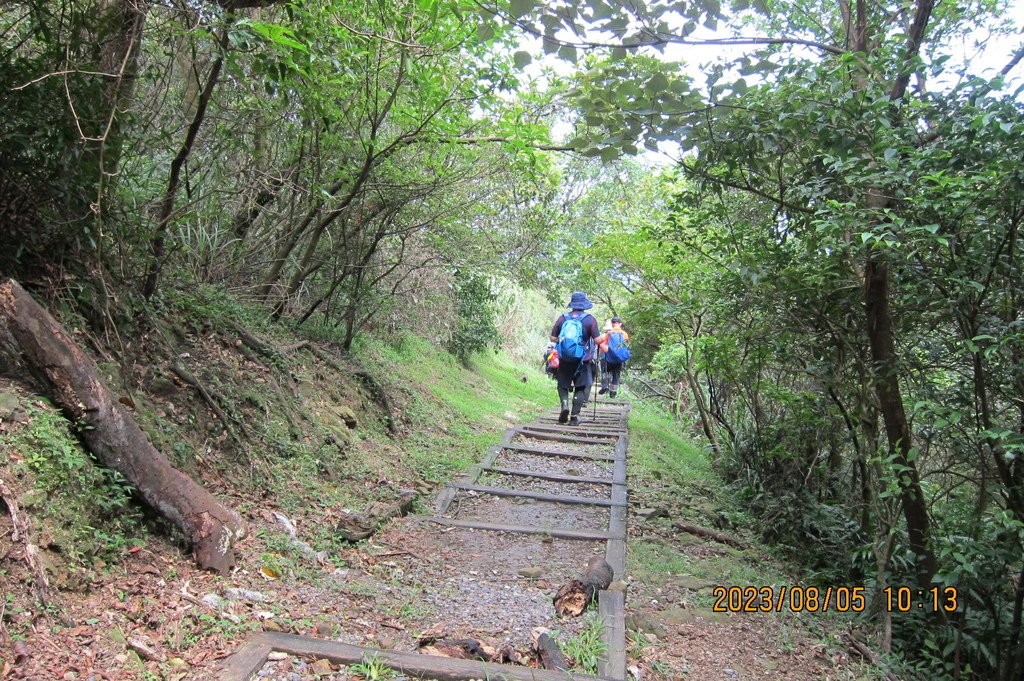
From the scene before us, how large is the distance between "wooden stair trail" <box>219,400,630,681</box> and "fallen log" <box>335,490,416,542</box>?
0.24 m

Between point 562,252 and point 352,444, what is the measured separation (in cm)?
710

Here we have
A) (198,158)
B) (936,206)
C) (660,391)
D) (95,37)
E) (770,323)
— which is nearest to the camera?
(936,206)

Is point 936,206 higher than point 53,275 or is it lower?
higher

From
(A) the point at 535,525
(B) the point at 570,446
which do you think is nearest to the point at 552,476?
(A) the point at 535,525

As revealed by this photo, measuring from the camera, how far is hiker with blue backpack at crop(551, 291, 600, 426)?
8.92m

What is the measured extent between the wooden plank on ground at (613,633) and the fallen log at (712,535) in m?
1.99

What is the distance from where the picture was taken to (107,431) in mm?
3338

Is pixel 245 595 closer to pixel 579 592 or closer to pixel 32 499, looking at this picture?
pixel 32 499

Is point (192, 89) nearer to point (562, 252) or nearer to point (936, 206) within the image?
point (936, 206)

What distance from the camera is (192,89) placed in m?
6.17

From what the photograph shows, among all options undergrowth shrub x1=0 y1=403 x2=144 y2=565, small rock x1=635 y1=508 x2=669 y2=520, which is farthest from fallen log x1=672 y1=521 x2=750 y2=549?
undergrowth shrub x1=0 y1=403 x2=144 y2=565

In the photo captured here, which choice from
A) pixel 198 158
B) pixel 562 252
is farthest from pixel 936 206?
pixel 562 252

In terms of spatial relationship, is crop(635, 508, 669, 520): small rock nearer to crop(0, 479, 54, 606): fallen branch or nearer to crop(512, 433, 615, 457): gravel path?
crop(512, 433, 615, 457): gravel path

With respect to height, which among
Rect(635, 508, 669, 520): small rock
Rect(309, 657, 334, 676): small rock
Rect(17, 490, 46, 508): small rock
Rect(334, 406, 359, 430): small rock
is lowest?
Rect(635, 508, 669, 520): small rock
